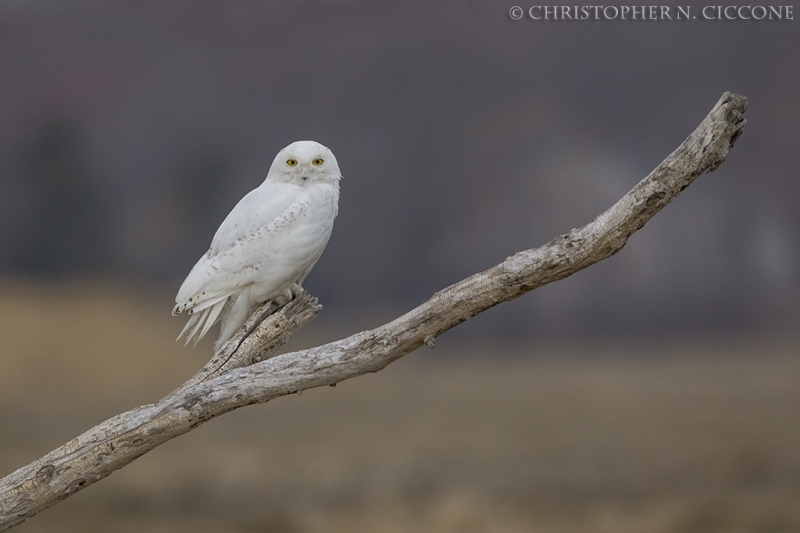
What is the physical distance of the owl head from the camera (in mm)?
2514

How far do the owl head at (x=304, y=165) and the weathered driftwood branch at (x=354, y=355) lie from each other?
623 mm

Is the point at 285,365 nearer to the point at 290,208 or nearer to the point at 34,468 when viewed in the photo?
the point at 290,208

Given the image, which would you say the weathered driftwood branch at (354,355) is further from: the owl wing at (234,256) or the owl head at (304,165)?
the owl head at (304,165)

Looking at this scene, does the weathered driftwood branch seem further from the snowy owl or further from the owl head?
the owl head

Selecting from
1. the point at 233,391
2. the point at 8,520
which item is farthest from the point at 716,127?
the point at 8,520

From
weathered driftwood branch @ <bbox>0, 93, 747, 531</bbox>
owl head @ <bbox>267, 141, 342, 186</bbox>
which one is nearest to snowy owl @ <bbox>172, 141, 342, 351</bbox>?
owl head @ <bbox>267, 141, 342, 186</bbox>

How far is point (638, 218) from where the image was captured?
1908 millimetres

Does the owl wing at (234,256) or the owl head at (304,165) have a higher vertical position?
the owl head at (304,165)

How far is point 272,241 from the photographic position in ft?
8.16

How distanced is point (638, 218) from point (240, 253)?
1207 mm

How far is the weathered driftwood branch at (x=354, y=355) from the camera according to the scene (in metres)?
1.89

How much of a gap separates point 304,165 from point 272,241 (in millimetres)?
257

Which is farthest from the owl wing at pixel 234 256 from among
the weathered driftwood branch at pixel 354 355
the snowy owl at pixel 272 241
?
the weathered driftwood branch at pixel 354 355

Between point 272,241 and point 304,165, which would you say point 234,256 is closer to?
point 272,241
